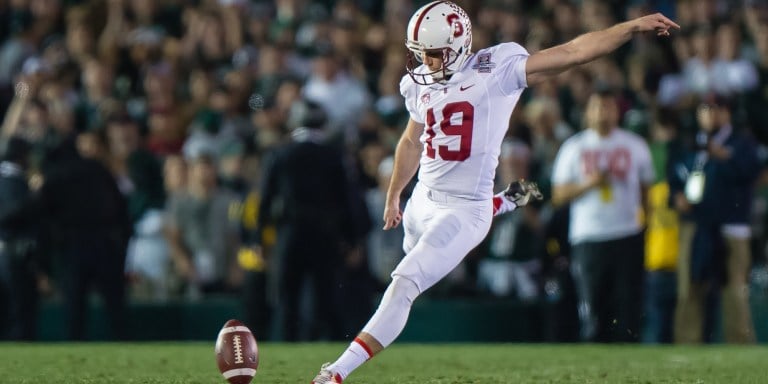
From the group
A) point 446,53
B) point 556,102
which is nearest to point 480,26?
point 556,102

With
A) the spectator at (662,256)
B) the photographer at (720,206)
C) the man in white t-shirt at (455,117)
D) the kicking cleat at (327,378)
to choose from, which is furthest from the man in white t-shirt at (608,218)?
the kicking cleat at (327,378)

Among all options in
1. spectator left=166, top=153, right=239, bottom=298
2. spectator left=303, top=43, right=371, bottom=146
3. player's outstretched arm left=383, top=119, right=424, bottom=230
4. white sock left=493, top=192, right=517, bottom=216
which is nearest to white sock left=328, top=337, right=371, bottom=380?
player's outstretched arm left=383, top=119, right=424, bottom=230

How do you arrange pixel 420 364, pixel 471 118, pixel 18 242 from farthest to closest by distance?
pixel 18 242 → pixel 420 364 → pixel 471 118

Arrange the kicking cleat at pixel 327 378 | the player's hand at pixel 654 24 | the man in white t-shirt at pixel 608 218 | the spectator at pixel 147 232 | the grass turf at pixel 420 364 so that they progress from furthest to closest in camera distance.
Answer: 1. the spectator at pixel 147 232
2. the man in white t-shirt at pixel 608 218
3. the grass turf at pixel 420 364
4. the player's hand at pixel 654 24
5. the kicking cleat at pixel 327 378

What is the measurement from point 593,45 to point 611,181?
423 centimetres

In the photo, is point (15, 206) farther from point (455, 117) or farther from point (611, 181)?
point (455, 117)

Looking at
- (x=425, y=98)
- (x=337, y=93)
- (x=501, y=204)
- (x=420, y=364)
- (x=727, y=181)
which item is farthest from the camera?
(x=337, y=93)

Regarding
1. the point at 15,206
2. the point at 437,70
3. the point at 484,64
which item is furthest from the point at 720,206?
the point at 15,206

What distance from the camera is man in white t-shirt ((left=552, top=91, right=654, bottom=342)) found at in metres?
11.2

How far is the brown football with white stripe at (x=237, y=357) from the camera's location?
7.11 meters

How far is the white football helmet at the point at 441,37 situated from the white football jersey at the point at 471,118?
0.08 m

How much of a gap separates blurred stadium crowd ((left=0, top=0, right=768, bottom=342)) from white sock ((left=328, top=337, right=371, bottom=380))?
201 inches

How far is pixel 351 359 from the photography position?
6.88 metres

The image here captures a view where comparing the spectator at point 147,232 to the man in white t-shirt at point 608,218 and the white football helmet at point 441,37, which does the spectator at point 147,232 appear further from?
the white football helmet at point 441,37
